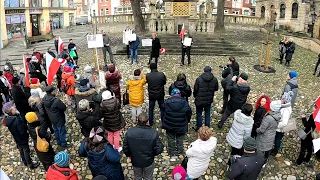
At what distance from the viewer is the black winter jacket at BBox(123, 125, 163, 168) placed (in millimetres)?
5266

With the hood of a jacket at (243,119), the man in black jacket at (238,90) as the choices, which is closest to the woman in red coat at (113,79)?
the man in black jacket at (238,90)

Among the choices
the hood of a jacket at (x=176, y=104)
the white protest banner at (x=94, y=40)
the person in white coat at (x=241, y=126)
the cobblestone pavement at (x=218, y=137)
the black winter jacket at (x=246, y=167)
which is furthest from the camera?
the white protest banner at (x=94, y=40)

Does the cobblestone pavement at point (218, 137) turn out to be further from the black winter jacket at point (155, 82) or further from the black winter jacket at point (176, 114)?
the black winter jacket at point (155, 82)

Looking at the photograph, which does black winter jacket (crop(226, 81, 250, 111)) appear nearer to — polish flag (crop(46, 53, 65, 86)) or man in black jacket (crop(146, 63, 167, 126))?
man in black jacket (crop(146, 63, 167, 126))

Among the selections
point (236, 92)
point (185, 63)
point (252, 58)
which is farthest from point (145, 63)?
point (236, 92)

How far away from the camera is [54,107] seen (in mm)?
7066

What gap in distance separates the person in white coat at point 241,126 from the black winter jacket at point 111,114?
2918mm

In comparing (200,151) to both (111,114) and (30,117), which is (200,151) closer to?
(111,114)

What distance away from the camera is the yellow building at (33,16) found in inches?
1114

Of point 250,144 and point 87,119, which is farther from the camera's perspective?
point 87,119

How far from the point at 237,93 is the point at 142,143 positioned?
150 inches

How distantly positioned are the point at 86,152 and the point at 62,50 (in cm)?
841

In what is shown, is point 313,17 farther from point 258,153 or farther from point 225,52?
point 258,153

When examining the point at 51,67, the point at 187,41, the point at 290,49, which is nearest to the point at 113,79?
the point at 51,67
